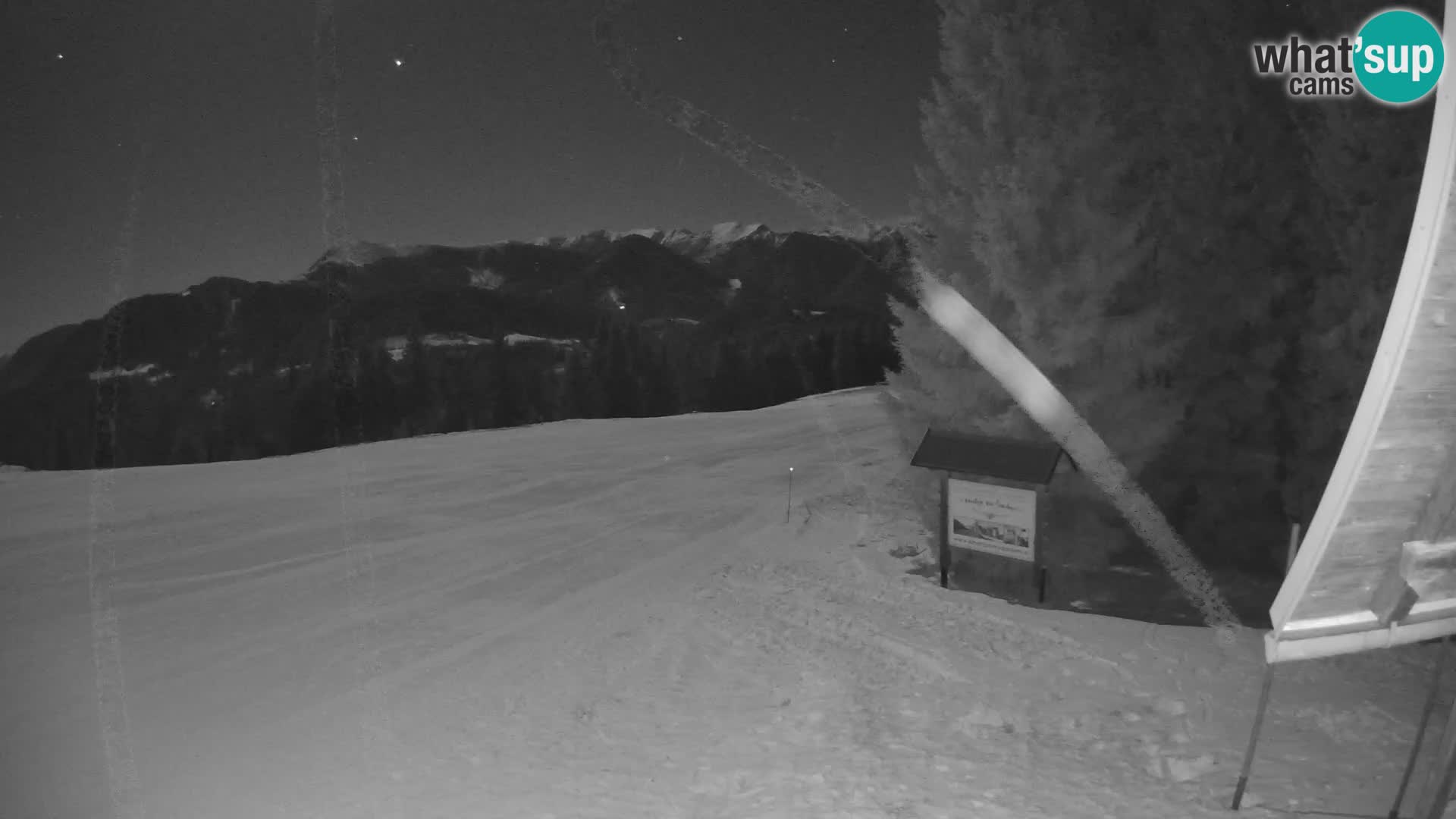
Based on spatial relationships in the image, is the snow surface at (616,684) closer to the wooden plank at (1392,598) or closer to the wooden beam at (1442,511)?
the wooden plank at (1392,598)

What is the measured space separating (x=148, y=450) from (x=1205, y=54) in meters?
43.4

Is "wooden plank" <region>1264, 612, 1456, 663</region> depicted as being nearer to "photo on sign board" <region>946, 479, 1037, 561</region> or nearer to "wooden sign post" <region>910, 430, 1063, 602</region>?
"wooden sign post" <region>910, 430, 1063, 602</region>

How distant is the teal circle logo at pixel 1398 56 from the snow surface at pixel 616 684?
641cm

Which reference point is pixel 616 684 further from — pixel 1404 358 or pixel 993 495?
pixel 1404 358

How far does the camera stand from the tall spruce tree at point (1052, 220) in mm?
11719

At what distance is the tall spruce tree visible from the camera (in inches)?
461

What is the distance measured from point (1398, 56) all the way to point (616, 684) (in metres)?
11.5

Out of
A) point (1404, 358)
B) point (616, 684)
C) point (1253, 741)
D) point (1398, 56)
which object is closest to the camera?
point (1404, 358)

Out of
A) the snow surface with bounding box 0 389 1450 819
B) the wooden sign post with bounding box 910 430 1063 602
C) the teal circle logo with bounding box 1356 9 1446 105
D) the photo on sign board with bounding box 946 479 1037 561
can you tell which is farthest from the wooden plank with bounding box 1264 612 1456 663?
the teal circle logo with bounding box 1356 9 1446 105

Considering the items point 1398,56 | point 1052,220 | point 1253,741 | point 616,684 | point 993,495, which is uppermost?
point 1398,56

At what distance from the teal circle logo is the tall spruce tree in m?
2.82

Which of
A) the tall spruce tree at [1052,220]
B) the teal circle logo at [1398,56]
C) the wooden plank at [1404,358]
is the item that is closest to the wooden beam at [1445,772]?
the wooden plank at [1404,358]

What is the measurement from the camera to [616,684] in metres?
9.12

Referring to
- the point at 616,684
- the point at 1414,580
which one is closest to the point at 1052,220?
the point at 616,684
